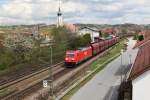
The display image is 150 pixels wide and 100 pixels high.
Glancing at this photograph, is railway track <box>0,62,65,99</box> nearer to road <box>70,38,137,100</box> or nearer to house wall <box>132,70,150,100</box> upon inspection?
road <box>70,38,137,100</box>

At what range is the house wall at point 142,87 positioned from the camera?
786 inches

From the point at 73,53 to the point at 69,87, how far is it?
16947 millimetres

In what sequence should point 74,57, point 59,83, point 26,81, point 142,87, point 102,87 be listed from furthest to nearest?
point 74,57 → point 26,81 → point 59,83 → point 102,87 → point 142,87

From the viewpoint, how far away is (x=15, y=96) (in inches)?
1336

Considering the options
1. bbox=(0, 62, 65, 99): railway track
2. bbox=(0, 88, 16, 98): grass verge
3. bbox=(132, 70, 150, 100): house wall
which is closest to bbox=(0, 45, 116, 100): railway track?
bbox=(0, 62, 65, 99): railway track

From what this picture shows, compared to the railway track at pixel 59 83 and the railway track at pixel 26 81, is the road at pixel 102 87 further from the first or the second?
the railway track at pixel 26 81

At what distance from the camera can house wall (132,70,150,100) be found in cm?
1995

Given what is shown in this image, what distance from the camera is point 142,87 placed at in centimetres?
2003

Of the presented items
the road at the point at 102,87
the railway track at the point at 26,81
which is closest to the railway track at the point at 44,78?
the railway track at the point at 26,81

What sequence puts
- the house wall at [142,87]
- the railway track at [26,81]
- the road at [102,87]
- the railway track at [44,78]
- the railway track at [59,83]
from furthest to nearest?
1. the railway track at [26,81]
2. the railway track at [44,78]
3. the railway track at [59,83]
4. the road at [102,87]
5. the house wall at [142,87]

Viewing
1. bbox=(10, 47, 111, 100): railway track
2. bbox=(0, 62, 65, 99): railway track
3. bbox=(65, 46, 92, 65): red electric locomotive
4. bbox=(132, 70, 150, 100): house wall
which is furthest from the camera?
bbox=(65, 46, 92, 65): red electric locomotive

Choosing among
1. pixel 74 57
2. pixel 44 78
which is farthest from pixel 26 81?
pixel 74 57

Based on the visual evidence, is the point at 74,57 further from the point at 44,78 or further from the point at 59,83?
the point at 59,83

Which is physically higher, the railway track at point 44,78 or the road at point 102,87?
the road at point 102,87
